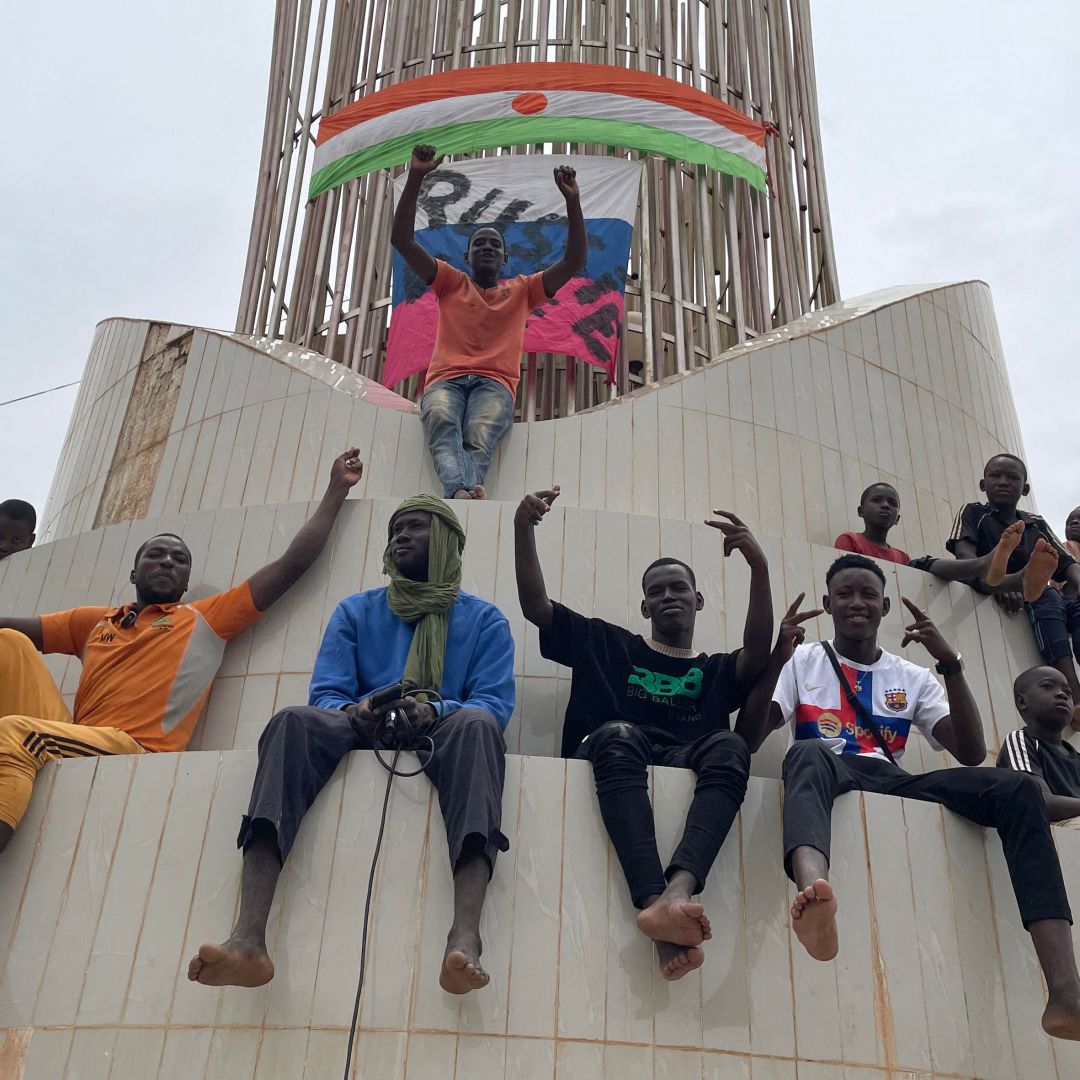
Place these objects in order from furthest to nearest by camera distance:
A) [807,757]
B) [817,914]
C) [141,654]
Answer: [141,654] → [807,757] → [817,914]

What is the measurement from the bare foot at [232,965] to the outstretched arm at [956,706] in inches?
96.9

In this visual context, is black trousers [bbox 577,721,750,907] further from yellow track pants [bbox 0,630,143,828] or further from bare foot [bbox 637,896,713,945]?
yellow track pants [bbox 0,630,143,828]

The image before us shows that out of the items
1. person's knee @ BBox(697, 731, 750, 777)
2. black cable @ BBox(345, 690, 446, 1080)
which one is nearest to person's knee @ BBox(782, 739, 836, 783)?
person's knee @ BBox(697, 731, 750, 777)

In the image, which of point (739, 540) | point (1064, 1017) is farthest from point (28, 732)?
point (1064, 1017)

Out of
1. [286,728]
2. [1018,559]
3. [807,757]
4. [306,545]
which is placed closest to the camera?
[286,728]

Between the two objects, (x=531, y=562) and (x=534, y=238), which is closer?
(x=531, y=562)

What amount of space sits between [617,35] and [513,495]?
15.5 ft

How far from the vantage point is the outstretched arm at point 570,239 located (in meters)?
6.41

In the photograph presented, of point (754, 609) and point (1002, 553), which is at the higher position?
point (1002, 553)

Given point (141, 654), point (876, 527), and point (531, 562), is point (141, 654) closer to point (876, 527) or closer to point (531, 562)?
point (531, 562)

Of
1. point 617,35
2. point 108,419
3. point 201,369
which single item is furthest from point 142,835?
point 617,35

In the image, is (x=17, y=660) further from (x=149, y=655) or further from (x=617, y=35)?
(x=617, y=35)

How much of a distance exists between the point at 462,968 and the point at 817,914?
3.16 feet

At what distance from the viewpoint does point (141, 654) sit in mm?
5418
